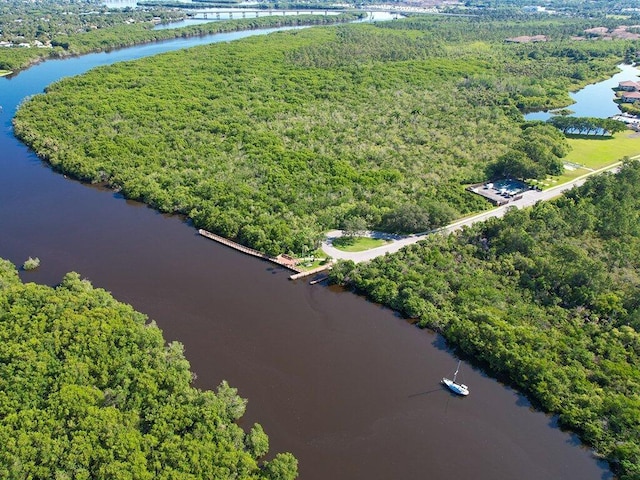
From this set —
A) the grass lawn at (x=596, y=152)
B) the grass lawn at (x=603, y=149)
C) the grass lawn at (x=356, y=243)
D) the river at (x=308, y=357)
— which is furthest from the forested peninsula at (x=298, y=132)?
the river at (x=308, y=357)

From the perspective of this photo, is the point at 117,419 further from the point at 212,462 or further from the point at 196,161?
the point at 196,161

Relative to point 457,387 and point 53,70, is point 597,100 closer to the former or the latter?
point 457,387

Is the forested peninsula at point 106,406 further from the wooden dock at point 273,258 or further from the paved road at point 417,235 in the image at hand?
the paved road at point 417,235

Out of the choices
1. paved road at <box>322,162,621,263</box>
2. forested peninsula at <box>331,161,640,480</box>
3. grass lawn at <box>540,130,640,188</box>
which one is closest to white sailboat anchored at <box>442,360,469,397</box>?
forested peninsula at <box>331,161,640,480</box>

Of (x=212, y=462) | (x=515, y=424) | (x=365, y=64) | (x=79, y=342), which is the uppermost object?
(x=365, y=64)

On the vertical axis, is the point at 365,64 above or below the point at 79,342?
above

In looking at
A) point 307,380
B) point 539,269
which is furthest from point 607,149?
point 307,380
